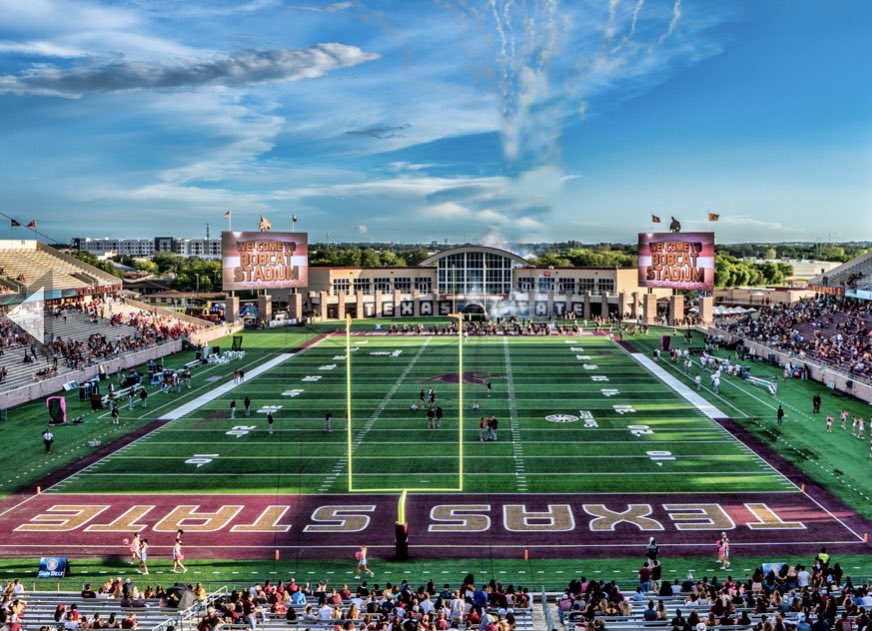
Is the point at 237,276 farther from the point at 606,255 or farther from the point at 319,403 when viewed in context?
the point at 606,255

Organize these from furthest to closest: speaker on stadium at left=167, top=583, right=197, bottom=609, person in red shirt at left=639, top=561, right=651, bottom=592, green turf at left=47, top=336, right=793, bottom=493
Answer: green turf at left=47, top=336, right=793, bottom=493 < person in red shirt at left=639, top=561, right=651, bottom=592 < speaker on stadium at left=167, top=583, right=197, bottom=609

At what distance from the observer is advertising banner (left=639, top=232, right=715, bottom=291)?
226 ft

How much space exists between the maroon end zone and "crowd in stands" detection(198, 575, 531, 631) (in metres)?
3.61

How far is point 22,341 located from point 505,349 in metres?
30.8

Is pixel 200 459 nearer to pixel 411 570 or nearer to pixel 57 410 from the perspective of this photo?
pixel 57 410

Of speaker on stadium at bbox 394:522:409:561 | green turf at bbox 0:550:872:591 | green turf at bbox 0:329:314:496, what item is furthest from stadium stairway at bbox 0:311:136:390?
speaker on stadium at bbox 394:522:409:561

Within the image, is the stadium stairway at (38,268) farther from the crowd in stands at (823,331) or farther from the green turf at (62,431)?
the crowd in stands at (823,331)

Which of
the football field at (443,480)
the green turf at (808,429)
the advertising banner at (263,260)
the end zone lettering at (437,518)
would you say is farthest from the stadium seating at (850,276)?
the advertising banner at (263,260)

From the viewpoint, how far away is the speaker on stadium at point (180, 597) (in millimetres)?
14641

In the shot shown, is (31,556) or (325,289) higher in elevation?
(325,289)

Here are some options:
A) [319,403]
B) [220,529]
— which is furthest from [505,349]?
[220,529]

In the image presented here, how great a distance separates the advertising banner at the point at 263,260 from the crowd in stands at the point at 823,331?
38.4 meters

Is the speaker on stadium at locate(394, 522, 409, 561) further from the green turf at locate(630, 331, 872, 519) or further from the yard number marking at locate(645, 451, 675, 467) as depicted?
the green turf at locate(630, 331, 872, 519)

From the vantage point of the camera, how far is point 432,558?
18.8 meters
